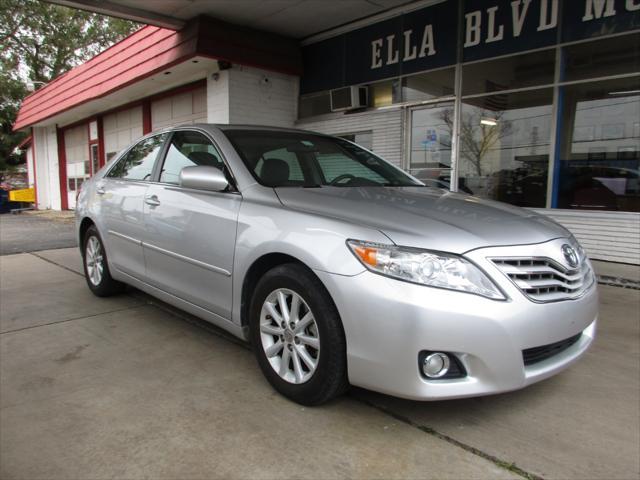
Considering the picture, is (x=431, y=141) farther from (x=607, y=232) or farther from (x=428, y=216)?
(x=428, y=216)

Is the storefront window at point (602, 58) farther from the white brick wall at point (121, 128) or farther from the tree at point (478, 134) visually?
the white brick wall at point (121, 128)

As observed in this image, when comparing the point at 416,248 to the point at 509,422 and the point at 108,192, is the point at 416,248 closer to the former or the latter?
the point at 509,422

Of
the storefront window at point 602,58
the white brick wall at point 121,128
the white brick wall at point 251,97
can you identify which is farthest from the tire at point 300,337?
the white brick wall at point 121,128

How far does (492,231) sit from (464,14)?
250 inches

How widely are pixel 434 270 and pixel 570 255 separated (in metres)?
0.90

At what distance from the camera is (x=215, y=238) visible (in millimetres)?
Answer: 2961

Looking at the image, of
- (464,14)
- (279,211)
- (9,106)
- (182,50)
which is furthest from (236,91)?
(9,106)

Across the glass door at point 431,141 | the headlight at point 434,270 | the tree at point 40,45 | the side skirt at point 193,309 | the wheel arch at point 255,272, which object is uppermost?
the tree at point 40,45

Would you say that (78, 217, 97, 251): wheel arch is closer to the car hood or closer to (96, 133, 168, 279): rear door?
(96, 133, 168, 279): rear door

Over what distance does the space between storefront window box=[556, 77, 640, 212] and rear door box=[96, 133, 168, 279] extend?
5614 millimetres

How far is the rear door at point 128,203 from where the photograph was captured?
150 inches

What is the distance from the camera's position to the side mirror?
9.46ft

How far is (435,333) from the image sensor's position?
2.04 meters

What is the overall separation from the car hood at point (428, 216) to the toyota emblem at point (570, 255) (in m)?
0.08
